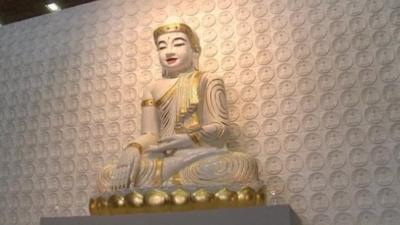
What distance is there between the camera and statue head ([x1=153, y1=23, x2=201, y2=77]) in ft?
11.1

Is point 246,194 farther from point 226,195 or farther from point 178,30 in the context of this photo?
point 178,30

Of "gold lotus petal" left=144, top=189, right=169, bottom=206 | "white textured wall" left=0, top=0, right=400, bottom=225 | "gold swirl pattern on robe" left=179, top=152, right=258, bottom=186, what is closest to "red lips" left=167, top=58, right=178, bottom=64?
"white textured wall" left=0, top=0, right=400, bottom=225

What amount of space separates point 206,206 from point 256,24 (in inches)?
55.5

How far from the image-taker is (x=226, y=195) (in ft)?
8.99

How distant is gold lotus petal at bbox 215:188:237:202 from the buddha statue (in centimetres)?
5

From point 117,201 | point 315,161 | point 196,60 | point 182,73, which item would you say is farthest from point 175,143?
point 315,161

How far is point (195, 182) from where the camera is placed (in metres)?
2.87

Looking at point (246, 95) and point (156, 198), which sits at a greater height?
point (246, 95)

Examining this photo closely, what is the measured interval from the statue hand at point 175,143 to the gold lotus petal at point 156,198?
1.03 ft

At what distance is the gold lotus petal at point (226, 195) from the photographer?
274 cm

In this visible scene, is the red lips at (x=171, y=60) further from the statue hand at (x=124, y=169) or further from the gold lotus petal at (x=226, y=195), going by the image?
the gold lotus petal at (x=226, y=195)

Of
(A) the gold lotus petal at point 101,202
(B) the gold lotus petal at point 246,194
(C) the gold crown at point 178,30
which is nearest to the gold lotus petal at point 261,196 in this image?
(B) the gold lotus petal at point 246,194

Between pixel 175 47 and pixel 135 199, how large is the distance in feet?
3.33

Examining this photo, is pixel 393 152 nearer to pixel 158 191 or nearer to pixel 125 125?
pixel 158 191
